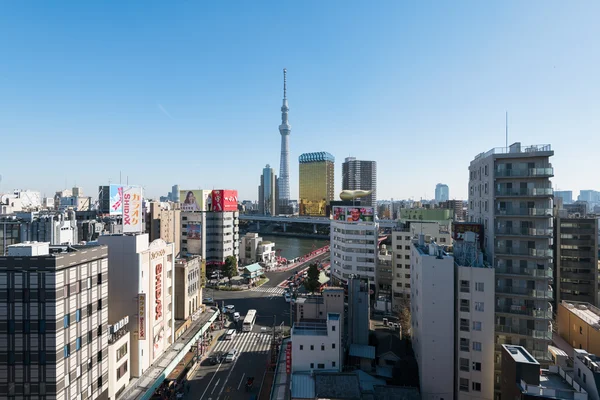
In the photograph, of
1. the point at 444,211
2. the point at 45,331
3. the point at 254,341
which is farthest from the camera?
the point at 444,211

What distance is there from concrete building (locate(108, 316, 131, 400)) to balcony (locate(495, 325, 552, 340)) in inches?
831

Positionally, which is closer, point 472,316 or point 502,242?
point 472,316

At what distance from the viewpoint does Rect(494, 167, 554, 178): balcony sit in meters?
18.9

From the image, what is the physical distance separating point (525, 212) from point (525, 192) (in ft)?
3.87

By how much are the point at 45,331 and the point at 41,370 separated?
5.21 ft

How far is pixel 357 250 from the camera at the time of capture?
4009 cm

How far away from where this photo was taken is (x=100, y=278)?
15.6 meters

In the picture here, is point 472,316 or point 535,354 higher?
point 472,316

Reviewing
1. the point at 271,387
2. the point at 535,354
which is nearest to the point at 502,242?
the point at 535,354

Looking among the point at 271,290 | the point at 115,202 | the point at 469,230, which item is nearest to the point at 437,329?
the point at 469,230

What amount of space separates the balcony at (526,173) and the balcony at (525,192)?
78 cm

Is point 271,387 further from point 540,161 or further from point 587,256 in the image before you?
point 587,256

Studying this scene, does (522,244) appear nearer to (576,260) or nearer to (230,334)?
(576,260)

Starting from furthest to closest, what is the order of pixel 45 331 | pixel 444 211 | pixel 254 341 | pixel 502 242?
pixel 444 211 → pixel 254 341 → pixel 502 242 → pixel 45 331
